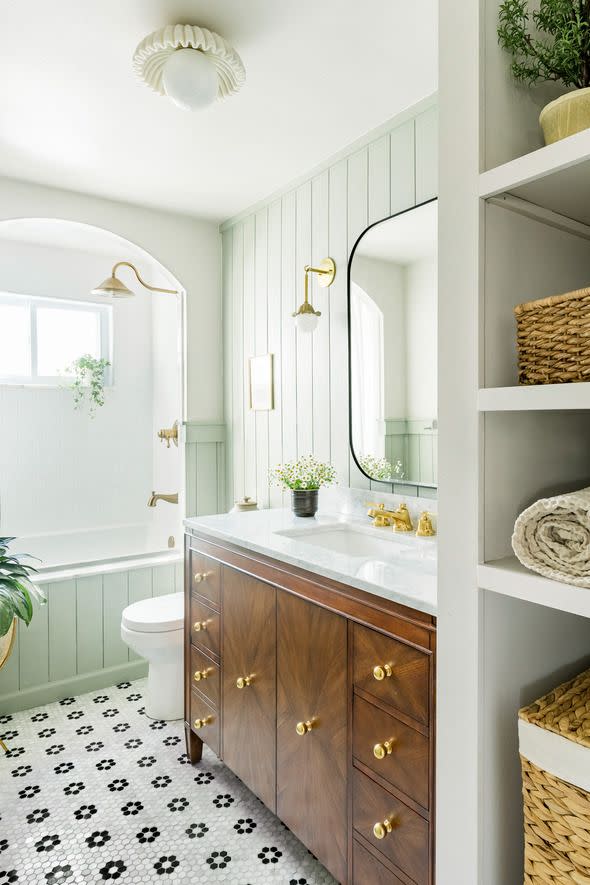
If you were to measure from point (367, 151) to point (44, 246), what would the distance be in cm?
250

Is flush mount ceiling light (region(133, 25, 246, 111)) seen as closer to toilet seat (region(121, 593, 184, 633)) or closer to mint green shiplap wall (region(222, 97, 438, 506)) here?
mint green shiplap wall (region(222, 97, 438, 506))

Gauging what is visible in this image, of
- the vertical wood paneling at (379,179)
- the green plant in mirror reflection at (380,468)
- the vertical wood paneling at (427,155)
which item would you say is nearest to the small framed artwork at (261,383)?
the green plant in mirror reflection at (380,468)

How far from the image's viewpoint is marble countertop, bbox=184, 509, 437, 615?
1.29 metres

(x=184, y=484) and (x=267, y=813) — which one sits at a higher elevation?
(x=184, y=484)

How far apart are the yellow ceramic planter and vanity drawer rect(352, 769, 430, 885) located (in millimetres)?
1337

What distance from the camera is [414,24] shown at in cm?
162

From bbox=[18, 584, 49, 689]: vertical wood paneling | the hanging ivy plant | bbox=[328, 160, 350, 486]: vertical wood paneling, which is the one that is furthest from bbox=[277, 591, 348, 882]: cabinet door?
the hanging ivy plant

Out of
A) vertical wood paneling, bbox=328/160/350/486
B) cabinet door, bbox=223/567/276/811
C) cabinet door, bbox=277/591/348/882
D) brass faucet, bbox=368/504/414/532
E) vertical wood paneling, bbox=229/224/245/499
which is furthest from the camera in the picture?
vertical wood paneling, bbox=229/224/245/499

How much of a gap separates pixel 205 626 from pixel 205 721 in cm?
36

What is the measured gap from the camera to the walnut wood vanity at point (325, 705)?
123 centimetres

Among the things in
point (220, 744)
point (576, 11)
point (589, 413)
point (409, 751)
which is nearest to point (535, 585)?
point (589, 413)

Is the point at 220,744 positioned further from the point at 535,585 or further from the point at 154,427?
the point at 154,427

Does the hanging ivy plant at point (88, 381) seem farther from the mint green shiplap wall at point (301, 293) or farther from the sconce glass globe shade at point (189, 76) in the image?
the sconce glass globe shade at point (189, 76)

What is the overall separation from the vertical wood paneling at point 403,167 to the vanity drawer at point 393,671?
1.55 metres
